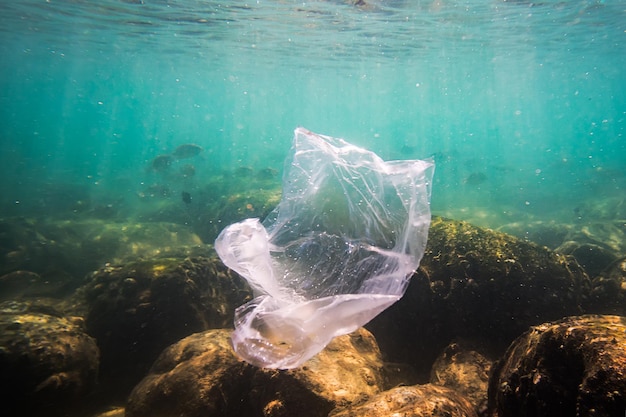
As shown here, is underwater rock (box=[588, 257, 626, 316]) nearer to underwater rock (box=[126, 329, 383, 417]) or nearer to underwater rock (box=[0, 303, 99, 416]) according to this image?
underwater rock (box=[126, 329, 383, 417])

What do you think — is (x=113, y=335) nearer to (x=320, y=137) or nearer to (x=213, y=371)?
(x=213, y=371)

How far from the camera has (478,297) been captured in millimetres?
4371

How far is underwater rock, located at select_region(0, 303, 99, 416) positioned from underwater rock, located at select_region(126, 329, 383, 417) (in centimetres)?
90

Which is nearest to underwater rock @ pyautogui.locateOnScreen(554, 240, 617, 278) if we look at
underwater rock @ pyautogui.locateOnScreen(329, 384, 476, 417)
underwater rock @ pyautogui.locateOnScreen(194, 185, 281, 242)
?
underwater rock @ pyautogui.locateOnScreen(329, 384, 476, 417)

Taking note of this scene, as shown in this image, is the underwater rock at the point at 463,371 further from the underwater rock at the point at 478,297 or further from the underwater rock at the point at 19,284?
the underwater rock at the point at 19,284

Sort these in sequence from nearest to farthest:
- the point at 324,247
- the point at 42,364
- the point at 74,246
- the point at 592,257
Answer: the point at 42,364, the point at 324,247, the point at 592,257, the point at 74,246

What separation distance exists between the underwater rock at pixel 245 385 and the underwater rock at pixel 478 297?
2.66ft

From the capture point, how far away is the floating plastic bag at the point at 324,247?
2668 mm

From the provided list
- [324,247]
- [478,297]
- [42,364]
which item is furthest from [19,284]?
[478,297]

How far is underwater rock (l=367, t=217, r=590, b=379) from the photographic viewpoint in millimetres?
4219

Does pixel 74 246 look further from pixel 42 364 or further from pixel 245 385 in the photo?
pixel 245 385

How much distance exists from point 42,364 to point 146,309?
1.35m

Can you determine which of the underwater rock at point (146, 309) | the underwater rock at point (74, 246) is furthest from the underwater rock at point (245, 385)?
the underwater rock at point (74, 246)

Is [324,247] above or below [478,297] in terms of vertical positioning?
above
